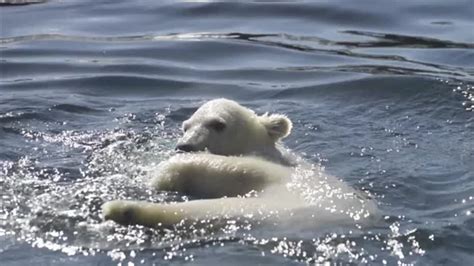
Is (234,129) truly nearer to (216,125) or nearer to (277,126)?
(216,125)

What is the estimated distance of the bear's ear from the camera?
7387 mm

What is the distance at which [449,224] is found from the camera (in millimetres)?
6211

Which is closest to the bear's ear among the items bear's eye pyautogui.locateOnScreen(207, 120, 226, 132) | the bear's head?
the bear's head

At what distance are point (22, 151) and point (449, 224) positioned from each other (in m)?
3.03

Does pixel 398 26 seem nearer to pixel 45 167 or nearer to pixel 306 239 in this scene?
pixel 45 167

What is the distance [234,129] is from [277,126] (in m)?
0.28

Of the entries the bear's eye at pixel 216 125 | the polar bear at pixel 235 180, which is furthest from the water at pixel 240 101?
the bear's eye at pixel 216 125

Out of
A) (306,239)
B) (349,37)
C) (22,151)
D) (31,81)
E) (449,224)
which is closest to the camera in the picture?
(306,239)

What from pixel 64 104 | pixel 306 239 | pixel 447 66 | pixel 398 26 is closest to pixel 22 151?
pixel 64 104

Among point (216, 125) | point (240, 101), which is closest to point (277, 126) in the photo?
point (216, 125)

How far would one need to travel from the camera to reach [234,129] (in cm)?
741

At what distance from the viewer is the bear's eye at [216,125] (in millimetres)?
7332

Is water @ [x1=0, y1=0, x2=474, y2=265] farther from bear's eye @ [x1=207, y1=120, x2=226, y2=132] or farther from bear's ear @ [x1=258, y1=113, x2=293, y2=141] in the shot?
bear's eye @ [x1=207, y1=120, x2=226, y2=132]

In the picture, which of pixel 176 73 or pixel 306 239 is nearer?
pixel 306 239
